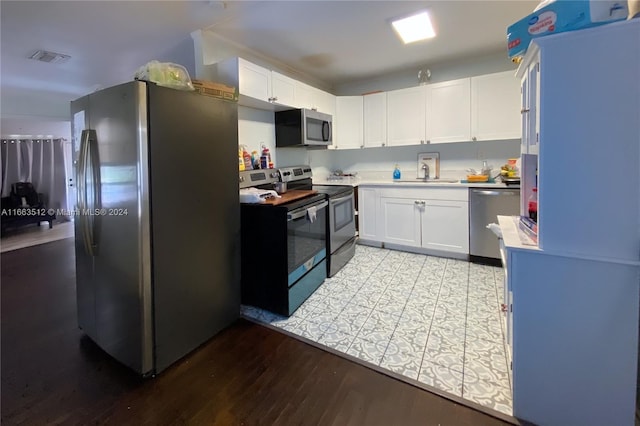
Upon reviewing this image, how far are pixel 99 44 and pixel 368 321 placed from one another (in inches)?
141

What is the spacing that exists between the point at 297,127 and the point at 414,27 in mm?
1486

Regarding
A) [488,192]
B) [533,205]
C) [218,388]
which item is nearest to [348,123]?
[488,192]

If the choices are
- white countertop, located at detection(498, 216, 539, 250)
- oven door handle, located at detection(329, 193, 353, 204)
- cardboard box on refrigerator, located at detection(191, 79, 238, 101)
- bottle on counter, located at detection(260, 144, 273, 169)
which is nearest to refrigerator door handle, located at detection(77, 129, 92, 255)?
cardboard box on refrigerator, located at detection(191, 79, 238, 101)

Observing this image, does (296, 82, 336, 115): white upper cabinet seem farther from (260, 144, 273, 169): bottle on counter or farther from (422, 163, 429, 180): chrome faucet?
(422, 163, 429, 180): chrome faucet

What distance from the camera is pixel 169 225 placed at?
69.5 inches

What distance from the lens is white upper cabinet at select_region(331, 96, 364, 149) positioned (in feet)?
14.2

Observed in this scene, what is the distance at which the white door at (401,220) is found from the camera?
12.4 ft

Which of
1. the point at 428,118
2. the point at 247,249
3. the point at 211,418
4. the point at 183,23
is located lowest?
the point at 211,418

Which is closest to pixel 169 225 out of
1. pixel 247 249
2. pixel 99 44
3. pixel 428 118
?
pixel 247 249

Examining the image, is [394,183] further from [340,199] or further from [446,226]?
[340,199]

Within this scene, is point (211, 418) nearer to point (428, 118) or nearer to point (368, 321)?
point (368, 321)

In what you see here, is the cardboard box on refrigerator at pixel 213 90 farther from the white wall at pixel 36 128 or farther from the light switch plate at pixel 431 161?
the white wall at pixel 36 128

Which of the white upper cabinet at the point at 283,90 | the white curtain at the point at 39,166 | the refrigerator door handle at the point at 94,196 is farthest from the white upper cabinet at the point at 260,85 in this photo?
the white curtain at the point at 39,166

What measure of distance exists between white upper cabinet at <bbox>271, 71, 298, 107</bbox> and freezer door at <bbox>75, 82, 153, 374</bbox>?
5.24 feet
